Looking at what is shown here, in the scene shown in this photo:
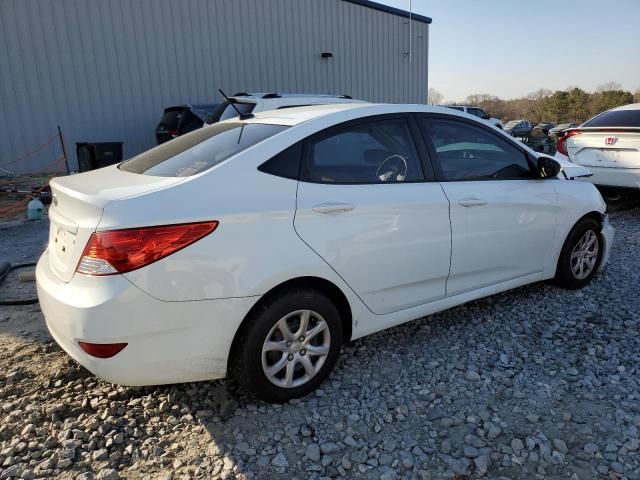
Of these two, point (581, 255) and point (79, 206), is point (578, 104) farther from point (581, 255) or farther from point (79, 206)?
point (79, 206)

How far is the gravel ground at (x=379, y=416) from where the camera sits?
2270mm

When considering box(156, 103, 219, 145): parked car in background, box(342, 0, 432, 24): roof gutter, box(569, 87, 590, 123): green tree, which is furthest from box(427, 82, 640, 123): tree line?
box(156, 103, 219, 145): parked car in background

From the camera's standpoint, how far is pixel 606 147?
275 inches

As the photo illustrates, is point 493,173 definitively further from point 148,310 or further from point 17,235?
point 17,235

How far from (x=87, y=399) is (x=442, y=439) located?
74.4 inches

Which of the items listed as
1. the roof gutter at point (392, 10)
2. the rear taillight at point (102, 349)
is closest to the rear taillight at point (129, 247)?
the rear taillight at point (102, 349)

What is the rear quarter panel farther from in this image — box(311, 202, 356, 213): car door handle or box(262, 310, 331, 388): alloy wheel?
box(262, 310, 331, 388): alloy wheel

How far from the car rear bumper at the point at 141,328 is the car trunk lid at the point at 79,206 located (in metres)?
0.12

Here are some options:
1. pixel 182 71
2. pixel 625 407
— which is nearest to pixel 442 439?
pixel 625 407

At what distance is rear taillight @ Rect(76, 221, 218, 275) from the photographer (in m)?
2.16

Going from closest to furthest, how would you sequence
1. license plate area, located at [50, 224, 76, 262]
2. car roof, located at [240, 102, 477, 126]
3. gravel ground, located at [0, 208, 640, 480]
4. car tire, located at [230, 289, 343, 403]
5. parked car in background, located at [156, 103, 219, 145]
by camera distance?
gravel ground, located at [0, 208, 640, 480] → license plate area, located at [50, 224, 76, 262] → car tire, located at [230, 289, 343, 403] → car roof, located at [240, 102, 477, 126] → parked car in background, located at [156, 103, 219, 145]

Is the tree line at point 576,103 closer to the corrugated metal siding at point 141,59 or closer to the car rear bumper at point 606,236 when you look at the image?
the corrugated metal siding at point 141,59

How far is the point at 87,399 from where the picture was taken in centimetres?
275

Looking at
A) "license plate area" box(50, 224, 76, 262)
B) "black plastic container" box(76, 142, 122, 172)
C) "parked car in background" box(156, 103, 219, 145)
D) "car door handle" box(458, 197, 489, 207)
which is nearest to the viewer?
"license plate area" box(50, 224, 76, 262)
